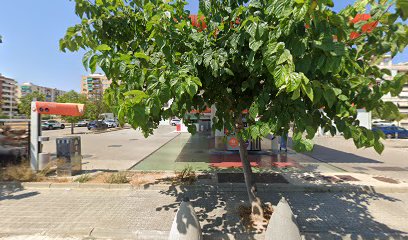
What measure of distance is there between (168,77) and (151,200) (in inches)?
156

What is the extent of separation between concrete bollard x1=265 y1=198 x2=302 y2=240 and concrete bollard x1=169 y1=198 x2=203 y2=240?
109 centimetres

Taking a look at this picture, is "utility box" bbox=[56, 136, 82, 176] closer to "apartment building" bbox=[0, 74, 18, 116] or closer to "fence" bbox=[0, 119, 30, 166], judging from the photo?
"fence" bbox=[0, 119, 30, 166]

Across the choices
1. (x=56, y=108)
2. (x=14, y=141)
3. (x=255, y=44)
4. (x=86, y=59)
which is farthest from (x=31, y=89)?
(x=255, y=44)

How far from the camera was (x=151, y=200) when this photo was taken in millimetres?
5547

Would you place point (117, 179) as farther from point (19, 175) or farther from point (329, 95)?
point (329, 95)

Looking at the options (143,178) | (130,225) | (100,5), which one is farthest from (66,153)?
(100,5)

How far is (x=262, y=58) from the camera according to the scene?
8.39 ft

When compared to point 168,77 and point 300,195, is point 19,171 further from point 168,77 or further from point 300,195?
point 300,195

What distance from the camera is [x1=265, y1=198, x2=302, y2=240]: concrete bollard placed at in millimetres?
3291

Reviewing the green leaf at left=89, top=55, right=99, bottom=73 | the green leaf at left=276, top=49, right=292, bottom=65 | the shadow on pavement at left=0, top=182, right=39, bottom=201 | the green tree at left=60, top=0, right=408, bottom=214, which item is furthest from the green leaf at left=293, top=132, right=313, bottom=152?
the shadow on pavement at left=0, top=182, right=39, bottom=201

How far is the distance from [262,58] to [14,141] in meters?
9.00

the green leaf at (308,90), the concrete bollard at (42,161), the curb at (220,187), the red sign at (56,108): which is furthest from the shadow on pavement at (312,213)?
the red sign at (56,108)

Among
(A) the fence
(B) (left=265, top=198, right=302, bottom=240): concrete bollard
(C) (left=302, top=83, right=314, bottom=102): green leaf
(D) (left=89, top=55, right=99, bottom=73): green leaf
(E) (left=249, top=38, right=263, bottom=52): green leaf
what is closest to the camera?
(C) (left=302, top=83, right=314, bottom=102): green leaf

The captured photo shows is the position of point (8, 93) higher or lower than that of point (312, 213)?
higher
